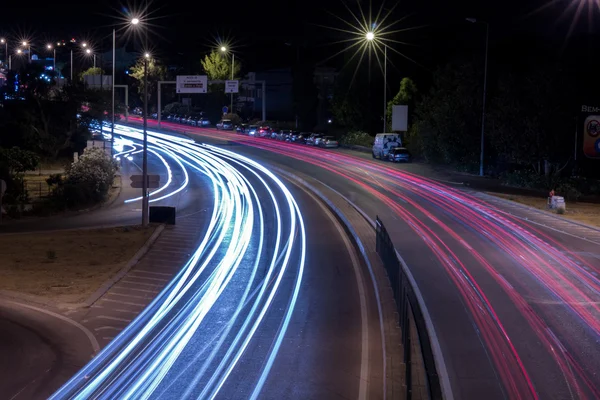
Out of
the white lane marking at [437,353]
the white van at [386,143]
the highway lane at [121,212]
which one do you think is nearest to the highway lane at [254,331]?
the white lane marking at [437,353]

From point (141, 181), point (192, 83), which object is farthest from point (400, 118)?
point (141, 181)

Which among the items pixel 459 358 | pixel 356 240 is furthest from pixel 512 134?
pixel 459 358

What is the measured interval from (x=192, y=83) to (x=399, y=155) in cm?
1730

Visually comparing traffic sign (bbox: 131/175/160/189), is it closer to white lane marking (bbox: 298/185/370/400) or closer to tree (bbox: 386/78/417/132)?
white lane marking (bbox: 298/185/370/400)

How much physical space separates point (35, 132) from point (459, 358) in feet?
159

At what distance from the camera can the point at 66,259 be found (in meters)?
21.6

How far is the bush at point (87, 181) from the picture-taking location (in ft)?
112

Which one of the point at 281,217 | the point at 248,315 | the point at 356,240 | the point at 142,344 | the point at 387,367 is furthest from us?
the point at 281,217

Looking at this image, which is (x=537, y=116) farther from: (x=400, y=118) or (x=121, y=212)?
(x=121, y=212)

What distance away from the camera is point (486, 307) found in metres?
15.6

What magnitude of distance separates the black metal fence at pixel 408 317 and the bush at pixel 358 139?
1725 inches

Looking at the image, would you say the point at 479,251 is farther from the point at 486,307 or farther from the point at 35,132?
the point at 35,132

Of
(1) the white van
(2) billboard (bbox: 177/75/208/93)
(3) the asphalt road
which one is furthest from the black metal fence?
(2) billboard (bbox: 177/75/208/93)

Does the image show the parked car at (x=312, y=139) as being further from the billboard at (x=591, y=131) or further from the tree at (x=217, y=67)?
the billboard at (x=591, y=131)
